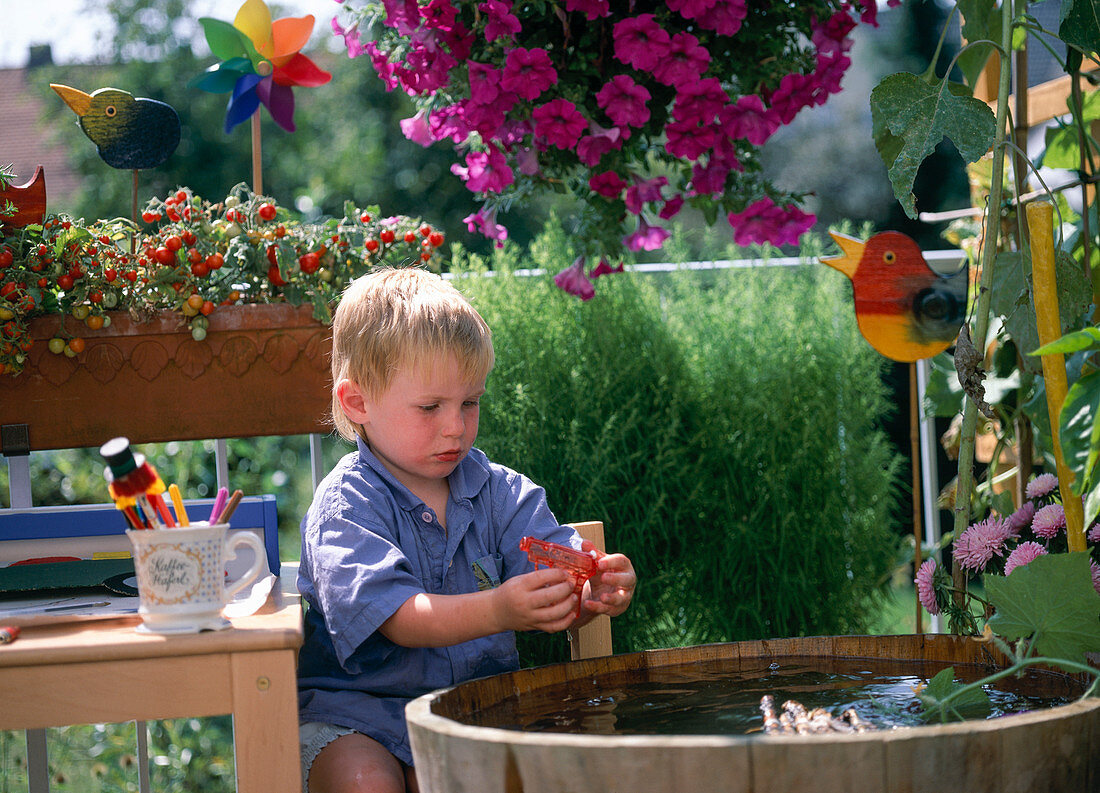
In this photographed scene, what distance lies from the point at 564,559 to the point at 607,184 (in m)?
0.83

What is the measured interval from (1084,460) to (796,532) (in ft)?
3.55

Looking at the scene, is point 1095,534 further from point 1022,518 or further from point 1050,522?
point 1022,518

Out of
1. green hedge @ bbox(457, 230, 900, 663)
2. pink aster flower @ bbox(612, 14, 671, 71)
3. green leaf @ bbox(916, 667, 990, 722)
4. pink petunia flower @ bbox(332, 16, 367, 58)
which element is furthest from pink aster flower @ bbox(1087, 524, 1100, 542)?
pink petunia flower @ bbox(332, 16, 367, 58)

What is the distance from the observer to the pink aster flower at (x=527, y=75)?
1587 millimetres

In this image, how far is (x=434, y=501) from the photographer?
1448 mm

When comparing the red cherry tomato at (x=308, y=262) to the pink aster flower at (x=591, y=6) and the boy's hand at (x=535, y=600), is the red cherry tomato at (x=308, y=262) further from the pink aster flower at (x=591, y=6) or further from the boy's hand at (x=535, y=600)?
the boy's hand at (x=535, y=600)

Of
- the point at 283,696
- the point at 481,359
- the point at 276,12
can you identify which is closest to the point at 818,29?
the point at 481,359

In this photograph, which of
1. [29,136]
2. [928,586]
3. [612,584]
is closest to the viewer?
[612,584]

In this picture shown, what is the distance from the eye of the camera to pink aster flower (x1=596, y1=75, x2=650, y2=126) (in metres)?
1.64

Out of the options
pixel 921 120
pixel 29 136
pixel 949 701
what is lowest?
pixel 949 701

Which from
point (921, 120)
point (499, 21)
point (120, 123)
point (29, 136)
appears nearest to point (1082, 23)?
point (921, 120)

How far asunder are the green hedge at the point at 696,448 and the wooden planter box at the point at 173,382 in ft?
1.53

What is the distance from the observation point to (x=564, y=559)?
1210mm

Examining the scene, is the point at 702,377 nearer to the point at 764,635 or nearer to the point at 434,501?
the point at 764,635
